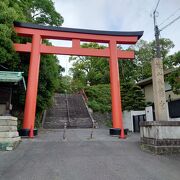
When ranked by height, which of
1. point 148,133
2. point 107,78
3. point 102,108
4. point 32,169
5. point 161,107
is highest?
point 107,78

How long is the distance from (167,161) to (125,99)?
12753mm

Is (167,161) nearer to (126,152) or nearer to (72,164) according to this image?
(126,152)

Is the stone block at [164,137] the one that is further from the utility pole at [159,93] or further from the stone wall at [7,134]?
the stone wall at [7,134]

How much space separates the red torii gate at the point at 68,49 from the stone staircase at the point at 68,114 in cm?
594

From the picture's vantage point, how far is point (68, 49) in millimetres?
15586

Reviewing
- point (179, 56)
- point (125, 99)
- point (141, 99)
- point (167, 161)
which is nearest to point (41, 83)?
point (125, 99)

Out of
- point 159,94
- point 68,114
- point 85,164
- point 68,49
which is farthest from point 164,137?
point 68,114

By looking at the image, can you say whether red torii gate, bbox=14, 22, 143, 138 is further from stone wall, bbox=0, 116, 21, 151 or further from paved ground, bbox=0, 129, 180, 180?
paved ground, bbox=0, 129, 180, 180

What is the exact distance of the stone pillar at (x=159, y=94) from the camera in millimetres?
9500

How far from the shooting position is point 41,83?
17.0 m

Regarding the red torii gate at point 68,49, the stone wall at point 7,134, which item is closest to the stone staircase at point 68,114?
the red torii gate at point 68,49

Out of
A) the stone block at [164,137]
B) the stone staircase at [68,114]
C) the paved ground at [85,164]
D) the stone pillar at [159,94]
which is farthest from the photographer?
the stone staircase at [68,114]

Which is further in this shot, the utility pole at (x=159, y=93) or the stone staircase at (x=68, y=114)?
the stone staircase at (x=68, y=114)

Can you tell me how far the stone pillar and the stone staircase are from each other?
10972mm
